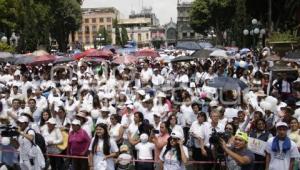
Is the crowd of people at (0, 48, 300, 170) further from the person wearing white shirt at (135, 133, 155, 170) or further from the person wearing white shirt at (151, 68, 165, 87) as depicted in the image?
the person wearing white shirt at (151, 68, 165, 87)

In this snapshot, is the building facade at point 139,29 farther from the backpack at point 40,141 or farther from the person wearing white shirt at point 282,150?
the person wearing white shirt at point 282,150

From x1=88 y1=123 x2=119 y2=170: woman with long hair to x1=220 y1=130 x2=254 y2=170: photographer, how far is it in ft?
6.45

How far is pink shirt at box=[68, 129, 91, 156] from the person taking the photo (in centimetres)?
1011

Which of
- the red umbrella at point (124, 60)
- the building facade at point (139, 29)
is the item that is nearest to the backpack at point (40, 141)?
the red umbrella at point (124, 60)

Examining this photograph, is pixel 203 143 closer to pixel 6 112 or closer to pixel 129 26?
pixel 6 112

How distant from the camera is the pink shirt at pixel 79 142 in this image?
33.2 ft

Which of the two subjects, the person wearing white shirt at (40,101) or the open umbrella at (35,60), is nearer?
the person wearing white shirt at (40,101)

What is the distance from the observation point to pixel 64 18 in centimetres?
7150

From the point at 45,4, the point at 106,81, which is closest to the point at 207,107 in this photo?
the point at 106,81

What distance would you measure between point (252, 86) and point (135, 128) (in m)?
6.84

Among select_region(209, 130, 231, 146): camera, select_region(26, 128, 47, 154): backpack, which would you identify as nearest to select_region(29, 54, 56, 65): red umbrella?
select_region(26, 128, 47, 154): backpack

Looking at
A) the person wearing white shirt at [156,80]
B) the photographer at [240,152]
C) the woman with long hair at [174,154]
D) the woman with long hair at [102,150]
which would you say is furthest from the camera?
the person wearing white shirt at [156,80]

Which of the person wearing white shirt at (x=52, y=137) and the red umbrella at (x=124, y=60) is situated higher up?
the red umbrella at (x=124, y=60)

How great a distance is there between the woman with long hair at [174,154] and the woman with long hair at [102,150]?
0.94 meters
